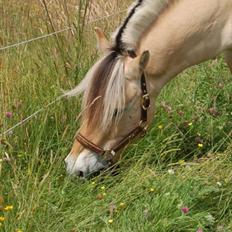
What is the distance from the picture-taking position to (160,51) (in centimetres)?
329

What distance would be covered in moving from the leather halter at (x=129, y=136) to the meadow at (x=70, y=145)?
103mm

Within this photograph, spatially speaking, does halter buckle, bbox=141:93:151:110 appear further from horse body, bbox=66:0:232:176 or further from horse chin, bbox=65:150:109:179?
horse chin, bbox=65:150:109:179

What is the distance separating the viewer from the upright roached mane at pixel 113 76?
10.3 ft

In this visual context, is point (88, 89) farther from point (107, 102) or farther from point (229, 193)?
point (229, 193)

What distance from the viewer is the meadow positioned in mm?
2854

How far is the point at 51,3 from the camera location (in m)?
5.01

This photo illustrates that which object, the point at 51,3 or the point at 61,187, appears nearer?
the point at 61,187

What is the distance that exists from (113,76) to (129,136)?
42 cm

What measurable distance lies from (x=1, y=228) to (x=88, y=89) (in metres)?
0.91

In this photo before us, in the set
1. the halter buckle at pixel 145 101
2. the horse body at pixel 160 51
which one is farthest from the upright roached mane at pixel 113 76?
the halter buckle at pixel 145 101

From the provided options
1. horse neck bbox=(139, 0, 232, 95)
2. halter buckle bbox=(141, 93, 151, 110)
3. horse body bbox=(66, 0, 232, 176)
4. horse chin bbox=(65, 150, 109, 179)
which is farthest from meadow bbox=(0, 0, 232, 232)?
horse neck bbox=(139, 0, 232, 95)

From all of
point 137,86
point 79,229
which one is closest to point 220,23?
point 137,86

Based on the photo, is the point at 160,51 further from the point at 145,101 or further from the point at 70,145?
the point at 70,145

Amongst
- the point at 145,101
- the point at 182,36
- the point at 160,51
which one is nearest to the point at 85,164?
the point at 145,101
